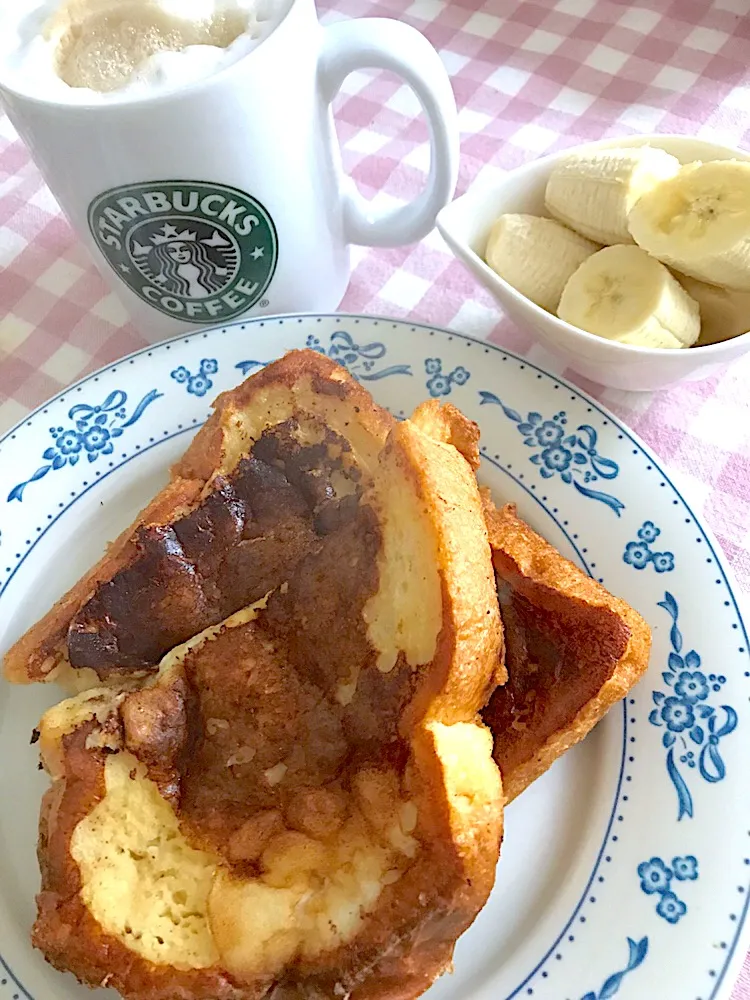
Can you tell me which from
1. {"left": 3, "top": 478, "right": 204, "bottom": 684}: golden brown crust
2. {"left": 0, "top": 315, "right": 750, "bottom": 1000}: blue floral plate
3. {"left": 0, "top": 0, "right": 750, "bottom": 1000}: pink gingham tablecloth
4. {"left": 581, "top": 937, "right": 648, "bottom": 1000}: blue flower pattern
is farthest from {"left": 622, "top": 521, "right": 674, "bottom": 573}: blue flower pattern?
{"left": 3, "top": 478, "right": 204, "bottom": 684}: golden brown crust

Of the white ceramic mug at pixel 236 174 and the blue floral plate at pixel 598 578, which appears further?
the white ceramic mug at pixel 236 174

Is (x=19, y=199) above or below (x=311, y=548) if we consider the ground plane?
above

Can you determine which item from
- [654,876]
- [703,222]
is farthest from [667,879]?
[703,222]

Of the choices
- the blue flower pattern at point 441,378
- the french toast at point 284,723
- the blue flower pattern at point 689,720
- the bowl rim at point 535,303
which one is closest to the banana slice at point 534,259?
the bowl rim at point 535,303

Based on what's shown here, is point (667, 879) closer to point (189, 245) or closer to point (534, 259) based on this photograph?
point (534, 259)

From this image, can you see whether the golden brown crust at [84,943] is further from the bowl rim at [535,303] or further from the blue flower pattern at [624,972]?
the bowl rim at [535,303]

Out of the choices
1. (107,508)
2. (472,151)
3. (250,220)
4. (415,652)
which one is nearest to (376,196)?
(472,151)

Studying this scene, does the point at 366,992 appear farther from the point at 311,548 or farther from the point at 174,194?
the point at 174,194
